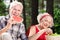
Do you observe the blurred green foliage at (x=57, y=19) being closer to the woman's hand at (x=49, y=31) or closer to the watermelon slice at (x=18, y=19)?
the woman's hand at (x=49, y=31)

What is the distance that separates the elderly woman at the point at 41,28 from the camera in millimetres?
1946

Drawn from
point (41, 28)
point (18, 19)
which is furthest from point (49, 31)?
point (18, 19)

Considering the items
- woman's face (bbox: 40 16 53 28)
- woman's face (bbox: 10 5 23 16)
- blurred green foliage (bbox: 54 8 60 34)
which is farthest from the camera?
blurred green foliage (bbox: 54 8 60 34)

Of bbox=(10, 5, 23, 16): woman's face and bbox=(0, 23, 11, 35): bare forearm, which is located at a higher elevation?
bbox=(10, 5, 23, 16): woman's face

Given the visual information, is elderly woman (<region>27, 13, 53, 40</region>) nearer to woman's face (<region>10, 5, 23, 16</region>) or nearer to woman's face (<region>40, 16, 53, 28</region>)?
woman's face (<region>40, 16, 53, 28</region>)

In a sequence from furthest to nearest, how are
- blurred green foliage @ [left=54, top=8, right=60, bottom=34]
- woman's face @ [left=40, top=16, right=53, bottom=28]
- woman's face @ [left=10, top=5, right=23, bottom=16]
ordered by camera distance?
blurred green foliage @ [left=54, top=8, right=60, bottom=34], woman's face @ [left=40, top=16, right=53, bottom=28], woman's face @ [left=10, top=5, right=23, bottom=16]

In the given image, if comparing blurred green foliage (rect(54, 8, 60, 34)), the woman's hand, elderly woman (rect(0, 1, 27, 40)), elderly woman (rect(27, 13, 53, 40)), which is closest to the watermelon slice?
elderly woman (rect(0, 1, 27, 40))

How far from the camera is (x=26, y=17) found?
2082 mm

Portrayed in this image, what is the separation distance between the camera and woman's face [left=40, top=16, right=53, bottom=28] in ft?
6.36

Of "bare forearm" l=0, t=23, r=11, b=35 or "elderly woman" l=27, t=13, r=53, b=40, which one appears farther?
"elderly woman" l=27, t=13, r=53, b=40

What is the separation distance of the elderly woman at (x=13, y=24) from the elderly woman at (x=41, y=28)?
0.12 metres

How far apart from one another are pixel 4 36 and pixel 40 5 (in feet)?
2.05

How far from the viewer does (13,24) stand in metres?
1.87

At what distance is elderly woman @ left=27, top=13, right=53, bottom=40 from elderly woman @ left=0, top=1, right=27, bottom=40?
121mm
